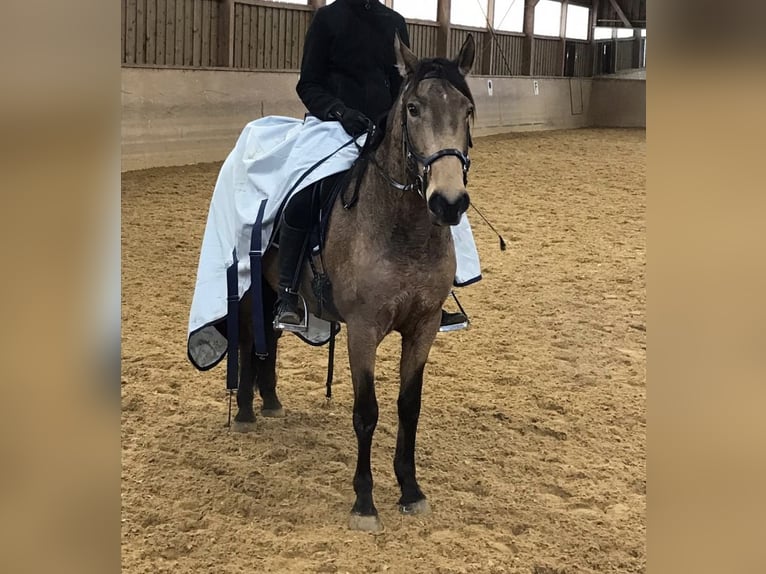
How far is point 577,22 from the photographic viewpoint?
1947cm

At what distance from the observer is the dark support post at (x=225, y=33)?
34.0 feet

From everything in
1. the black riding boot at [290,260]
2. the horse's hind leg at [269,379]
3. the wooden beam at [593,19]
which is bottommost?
the horse's hind leg at [269,379]

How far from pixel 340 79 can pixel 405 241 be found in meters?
0.81

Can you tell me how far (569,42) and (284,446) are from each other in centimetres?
1765

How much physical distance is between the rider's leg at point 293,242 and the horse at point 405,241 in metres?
0.07

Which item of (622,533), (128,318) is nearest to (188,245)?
(128,318)

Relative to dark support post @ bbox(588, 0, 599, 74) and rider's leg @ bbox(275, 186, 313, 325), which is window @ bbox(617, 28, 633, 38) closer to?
dark support post @ bbox(588, 0, 599, 74)

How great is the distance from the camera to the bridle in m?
2.11

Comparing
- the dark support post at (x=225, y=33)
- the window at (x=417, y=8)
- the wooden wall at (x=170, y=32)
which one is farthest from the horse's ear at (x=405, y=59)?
the window at (x=417, y=8)

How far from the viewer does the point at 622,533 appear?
2.48 meters

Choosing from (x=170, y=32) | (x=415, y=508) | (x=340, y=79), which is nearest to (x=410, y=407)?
(x=415, y=508)

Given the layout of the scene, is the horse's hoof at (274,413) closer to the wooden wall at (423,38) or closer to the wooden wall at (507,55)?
the wooden wall at (423,38)
